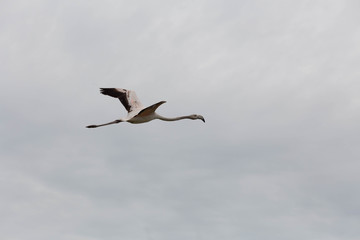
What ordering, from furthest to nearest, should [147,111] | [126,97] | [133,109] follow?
[126,97] → [133,109] → [147,111]

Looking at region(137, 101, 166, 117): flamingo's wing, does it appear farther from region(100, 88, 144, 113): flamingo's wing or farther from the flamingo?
region(100, 88, 144, 113): flamingo's wing

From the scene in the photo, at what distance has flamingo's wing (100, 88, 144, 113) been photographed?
5406 centimetres

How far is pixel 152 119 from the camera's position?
5084 centimetres

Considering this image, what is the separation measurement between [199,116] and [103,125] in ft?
28.1

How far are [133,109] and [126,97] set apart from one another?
169 centimetres

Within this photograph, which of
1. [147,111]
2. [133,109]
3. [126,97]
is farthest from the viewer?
[126,97]

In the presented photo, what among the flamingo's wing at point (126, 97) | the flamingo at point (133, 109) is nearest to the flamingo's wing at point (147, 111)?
the flamingo at point (133, 109)

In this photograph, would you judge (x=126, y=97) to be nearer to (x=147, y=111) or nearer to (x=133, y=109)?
(x=133, y=109)

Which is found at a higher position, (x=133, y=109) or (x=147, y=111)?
(x=133, y=109)

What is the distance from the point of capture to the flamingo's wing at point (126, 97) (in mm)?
54062

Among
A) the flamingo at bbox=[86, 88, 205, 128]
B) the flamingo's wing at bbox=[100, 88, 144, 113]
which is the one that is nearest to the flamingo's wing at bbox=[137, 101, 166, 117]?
the flamingo at bbox=[86, 88, 205, 128]

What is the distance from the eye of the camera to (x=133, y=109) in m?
53.6

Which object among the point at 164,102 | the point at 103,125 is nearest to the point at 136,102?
the point at 103,125

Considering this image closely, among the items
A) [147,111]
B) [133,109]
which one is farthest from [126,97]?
[147,111]
